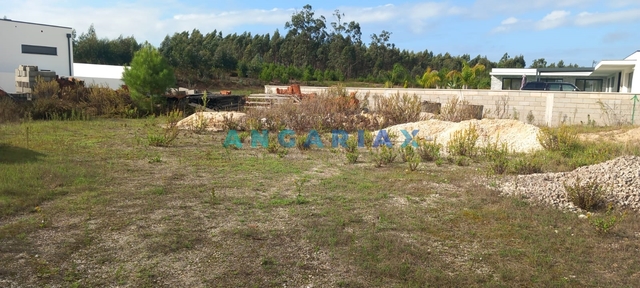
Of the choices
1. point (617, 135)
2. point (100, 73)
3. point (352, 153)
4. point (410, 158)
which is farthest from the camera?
point (100, 73)

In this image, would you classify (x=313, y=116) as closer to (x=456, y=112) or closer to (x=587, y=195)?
→ (x=456, y=112)

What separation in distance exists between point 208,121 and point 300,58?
41942 mm

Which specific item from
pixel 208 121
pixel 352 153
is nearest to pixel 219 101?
pixel 208 121

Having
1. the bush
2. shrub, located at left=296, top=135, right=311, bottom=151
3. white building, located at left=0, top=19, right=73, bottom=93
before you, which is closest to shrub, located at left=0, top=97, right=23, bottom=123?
the bush

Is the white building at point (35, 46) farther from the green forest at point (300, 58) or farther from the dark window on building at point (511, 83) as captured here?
the dark window on building at point (511, 83)

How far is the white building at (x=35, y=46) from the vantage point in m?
33.0

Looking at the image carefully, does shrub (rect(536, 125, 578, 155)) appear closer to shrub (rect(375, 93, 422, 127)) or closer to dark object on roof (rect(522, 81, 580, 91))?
shrub (rect(375, 93, 422, 127))

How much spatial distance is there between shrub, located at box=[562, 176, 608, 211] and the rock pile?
0.31 ft

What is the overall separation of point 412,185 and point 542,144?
→ 4.54 meters

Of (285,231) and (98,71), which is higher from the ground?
(98,71)

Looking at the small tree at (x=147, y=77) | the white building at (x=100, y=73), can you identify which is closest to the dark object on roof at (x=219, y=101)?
the small tree at (x=147, y=77)

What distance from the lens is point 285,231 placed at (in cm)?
494

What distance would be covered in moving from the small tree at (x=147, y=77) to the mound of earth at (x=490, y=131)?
10119 millimetres

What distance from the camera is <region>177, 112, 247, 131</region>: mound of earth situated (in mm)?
13898
